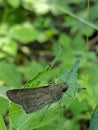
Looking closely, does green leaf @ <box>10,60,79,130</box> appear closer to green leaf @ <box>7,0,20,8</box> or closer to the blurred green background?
the blurred green background

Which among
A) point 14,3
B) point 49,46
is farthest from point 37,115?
point 49,46

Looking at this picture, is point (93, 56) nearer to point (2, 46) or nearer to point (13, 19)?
point (2, 46)

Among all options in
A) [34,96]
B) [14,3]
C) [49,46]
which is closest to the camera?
[34,96]

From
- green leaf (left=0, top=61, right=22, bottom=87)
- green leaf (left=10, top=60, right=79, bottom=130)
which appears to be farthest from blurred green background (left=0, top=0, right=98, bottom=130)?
green leaf (left=10, top=60, right=79, bottom=130)

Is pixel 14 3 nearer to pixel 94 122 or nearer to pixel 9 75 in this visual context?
pixel 9 75

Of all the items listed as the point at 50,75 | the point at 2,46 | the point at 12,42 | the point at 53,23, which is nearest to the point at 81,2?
the point at 53,23

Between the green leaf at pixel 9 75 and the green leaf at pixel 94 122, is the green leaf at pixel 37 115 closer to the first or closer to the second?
the green leaf at pixel 94 122
